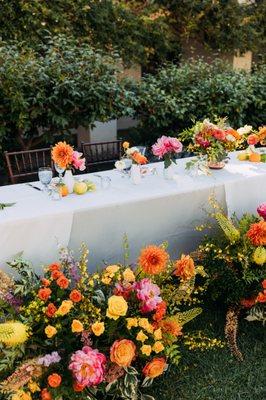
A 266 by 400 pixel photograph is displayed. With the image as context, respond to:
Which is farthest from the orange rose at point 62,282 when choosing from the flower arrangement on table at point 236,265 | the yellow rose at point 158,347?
the flower arrangement on table at point 236,265

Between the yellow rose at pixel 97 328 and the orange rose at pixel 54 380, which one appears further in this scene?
the yellow rose at pixel 97 328

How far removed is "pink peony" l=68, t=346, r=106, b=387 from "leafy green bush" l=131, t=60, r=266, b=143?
399cm

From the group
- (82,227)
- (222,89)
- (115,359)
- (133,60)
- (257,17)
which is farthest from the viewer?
(257,17)

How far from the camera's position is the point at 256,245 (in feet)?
9.07

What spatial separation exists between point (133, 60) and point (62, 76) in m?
3.78

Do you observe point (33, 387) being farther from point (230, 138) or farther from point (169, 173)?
point (230, 138)

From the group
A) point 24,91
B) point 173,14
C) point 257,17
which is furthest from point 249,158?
point 257,17

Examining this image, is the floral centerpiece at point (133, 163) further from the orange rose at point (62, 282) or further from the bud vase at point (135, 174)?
the orange rose at point (62, 282)

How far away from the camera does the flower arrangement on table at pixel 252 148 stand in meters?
3.65

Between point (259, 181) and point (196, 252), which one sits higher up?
point (259, 181)

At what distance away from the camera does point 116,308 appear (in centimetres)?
218

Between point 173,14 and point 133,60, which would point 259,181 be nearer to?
point 133,60

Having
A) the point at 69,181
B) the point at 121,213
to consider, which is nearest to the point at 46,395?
the point at 121,213

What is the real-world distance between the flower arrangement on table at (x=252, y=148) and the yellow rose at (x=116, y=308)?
2.05 meters
